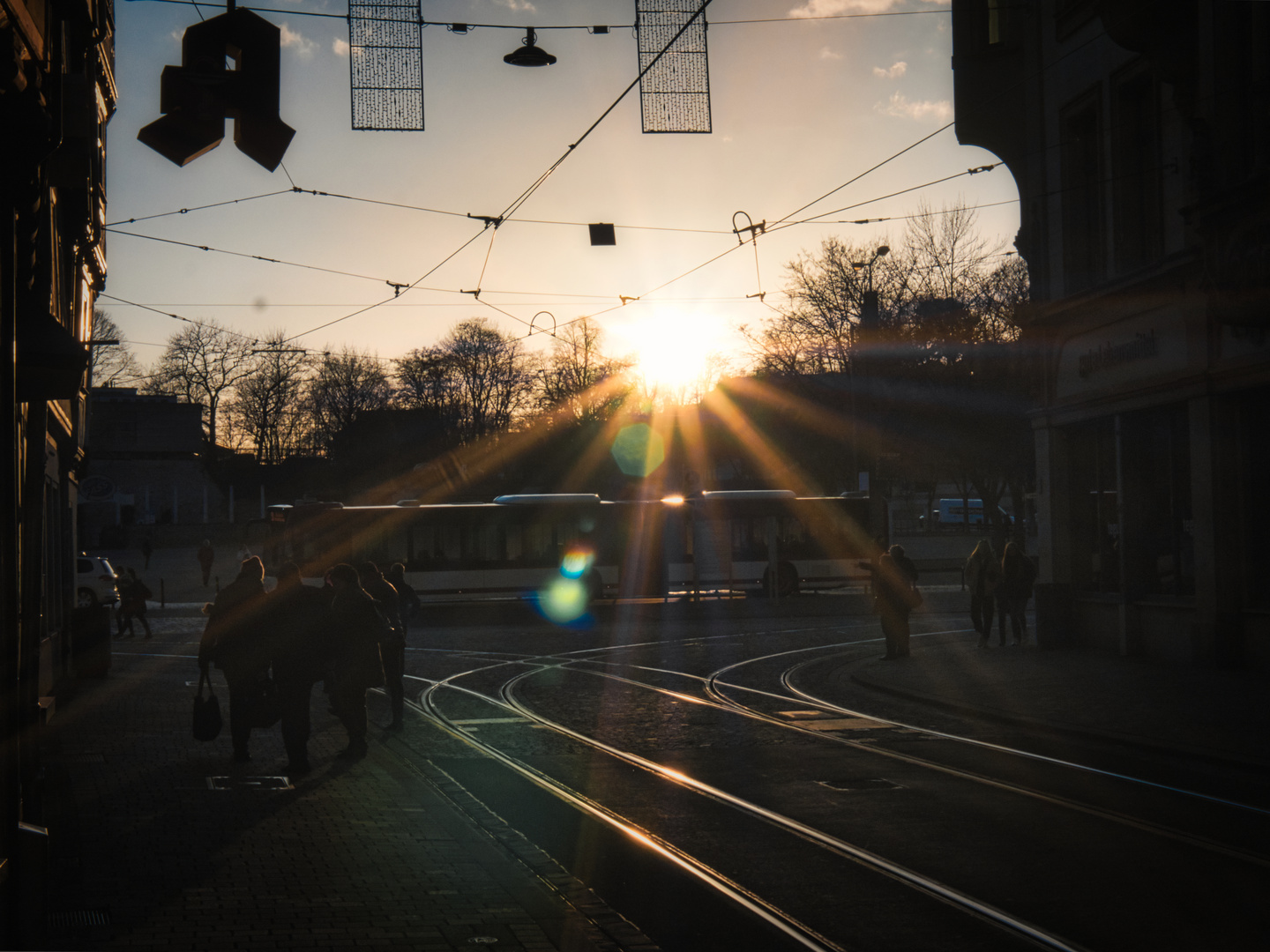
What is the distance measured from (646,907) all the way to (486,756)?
5.22 metres

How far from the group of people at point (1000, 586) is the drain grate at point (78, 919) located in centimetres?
1609

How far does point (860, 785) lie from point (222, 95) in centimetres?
614

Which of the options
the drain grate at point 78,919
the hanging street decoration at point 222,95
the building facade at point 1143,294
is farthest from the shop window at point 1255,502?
the drain grate at point 78,919

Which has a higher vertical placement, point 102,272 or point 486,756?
point 102,272

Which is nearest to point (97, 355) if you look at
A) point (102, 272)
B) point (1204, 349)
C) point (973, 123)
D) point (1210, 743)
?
point (102, 272)

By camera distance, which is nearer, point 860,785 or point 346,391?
point 860,785

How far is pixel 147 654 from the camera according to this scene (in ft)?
77.4

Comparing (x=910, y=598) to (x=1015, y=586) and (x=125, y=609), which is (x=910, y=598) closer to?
(x=1015, y=586)

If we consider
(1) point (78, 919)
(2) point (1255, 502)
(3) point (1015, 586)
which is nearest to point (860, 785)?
(1) point (78, 919)

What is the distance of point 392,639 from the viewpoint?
12.8 meters

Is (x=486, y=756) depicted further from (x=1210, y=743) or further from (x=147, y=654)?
(x=147, y=654)

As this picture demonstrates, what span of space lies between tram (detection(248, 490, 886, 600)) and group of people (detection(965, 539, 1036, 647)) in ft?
36.8

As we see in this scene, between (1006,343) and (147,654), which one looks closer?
(147,654)

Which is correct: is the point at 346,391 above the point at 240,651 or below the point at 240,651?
above
